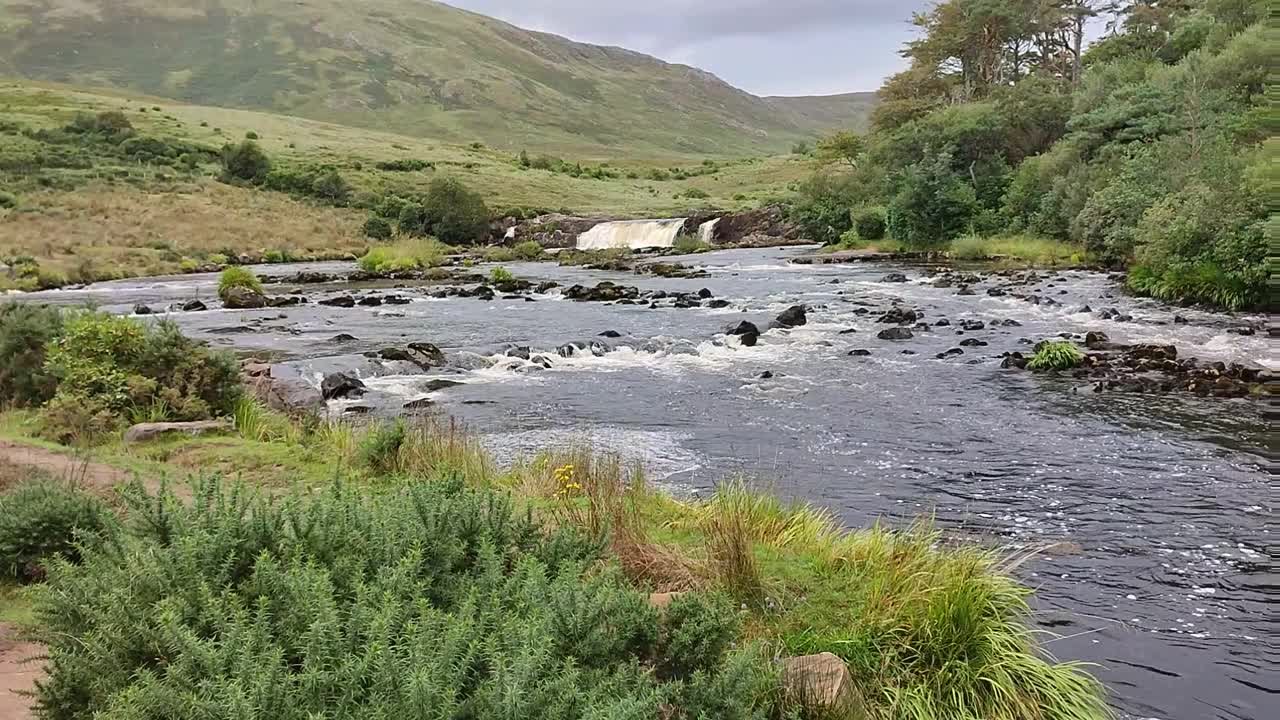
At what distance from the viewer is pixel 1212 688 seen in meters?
6.64

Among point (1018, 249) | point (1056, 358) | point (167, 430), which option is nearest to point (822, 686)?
point (167, 430)

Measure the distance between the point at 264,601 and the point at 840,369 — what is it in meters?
16.7

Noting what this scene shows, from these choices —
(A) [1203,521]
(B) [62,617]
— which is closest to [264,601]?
(B) [62,617]

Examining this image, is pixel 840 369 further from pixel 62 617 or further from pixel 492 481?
pixel 62 617

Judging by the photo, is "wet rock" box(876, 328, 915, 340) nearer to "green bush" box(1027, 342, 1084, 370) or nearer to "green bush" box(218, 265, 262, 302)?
"green bush" box(1027, 342, 1084, 370)

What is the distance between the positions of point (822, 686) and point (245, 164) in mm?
85275

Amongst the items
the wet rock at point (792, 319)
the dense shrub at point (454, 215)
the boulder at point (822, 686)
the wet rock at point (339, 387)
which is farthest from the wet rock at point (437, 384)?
the dense shrub at point (454, 215)

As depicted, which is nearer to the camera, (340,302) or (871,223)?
(340,302)

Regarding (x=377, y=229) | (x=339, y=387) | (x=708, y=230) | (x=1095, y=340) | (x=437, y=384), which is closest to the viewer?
(x=339, y=387)

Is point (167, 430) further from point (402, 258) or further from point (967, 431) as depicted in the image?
point (402, 258)

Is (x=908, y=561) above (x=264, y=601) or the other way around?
the other way around

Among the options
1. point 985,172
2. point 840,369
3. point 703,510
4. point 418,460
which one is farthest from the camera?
point 985,172

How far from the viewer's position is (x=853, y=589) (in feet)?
22.7

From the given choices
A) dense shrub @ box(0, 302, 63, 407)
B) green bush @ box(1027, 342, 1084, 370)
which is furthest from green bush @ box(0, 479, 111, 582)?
green bush @ box(1027, 342, 1084, 370)
